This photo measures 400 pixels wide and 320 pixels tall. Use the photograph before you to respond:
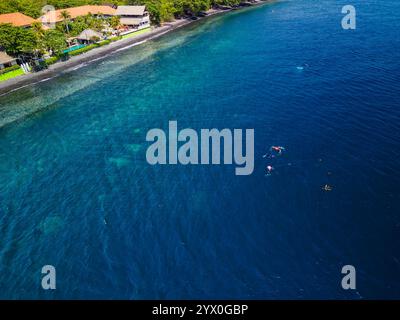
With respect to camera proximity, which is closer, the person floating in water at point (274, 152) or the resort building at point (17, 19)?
the person floating in water at point (274, 152)

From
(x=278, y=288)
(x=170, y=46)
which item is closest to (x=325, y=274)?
(x=278, y=288)

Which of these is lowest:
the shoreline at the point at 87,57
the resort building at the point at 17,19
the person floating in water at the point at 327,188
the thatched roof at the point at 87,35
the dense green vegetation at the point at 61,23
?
the person floating in water at the point at 327,188

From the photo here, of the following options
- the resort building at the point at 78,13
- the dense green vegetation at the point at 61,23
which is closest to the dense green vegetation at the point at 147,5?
the dense green vegetation at the point at 61,23

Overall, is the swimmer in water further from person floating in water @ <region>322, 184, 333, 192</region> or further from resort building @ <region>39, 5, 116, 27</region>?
resort building @ <region>39, 5, 116, 27</region>

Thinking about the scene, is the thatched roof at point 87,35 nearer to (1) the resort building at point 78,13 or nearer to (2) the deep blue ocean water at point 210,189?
(1) the resort building at point 78,13

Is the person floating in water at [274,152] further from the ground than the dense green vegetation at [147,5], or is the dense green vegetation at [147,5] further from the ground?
the dense green vegetation at [147,5]

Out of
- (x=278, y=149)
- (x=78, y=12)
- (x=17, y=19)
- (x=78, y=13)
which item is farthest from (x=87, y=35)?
(x=278, y=149)
